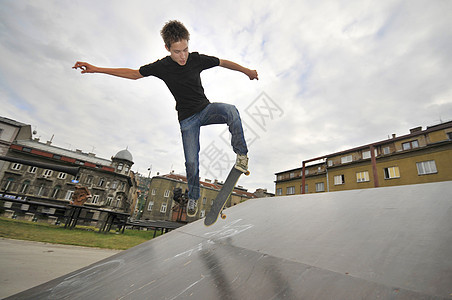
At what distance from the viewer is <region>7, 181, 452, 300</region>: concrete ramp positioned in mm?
831

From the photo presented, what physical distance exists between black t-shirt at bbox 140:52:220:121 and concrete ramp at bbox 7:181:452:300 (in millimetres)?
1794

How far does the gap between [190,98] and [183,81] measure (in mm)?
257

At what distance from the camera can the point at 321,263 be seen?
107cm

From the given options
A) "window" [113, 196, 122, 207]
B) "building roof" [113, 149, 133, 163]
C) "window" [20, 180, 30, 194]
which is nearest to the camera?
"window" [20, 180, 30, 194]

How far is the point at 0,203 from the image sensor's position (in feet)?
68.7

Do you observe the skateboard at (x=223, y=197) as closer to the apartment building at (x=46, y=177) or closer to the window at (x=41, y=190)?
the apartment building at (x=46, y=177)

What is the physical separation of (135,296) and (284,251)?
1003mm

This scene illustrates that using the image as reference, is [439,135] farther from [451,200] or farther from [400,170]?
[451,200]

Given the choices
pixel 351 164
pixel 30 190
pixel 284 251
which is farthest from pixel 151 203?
pixel 284 251

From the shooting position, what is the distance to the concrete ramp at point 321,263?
2.72 ft

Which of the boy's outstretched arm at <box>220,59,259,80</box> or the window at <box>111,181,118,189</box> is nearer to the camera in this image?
the boy's outstretched arm at <box>220,59,259,80</box>

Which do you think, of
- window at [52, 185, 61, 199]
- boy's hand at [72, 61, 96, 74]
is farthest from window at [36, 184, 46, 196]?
boy's hand at [72, 61, 96, 74]

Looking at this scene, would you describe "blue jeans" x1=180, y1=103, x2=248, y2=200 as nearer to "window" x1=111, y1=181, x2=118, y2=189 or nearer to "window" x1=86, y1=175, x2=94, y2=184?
"window" x1=86, y1=175, x2=94, y2=184

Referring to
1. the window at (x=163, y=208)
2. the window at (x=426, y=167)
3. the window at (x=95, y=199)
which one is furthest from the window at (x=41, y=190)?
the window at (x=426, y=167)
